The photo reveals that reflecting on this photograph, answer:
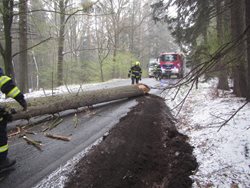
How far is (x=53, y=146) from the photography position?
5.19m

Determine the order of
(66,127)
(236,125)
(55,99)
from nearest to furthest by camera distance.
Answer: (236,125)
(66,127)
(55,99)

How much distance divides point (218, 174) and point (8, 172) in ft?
12.8

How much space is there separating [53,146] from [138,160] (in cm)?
212

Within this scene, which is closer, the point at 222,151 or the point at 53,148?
the point at 222,151

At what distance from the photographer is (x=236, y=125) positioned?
18.9 feet

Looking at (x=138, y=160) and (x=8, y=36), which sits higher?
(x=8, y=36)

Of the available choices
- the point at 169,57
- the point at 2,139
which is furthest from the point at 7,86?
the point at 169,57

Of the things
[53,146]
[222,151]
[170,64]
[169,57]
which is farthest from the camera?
[169,57]

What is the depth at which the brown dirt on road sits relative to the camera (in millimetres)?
3709

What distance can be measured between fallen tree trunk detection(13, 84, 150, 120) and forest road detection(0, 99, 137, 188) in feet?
1.39

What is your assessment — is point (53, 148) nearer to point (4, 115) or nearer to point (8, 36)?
point (4, 115)

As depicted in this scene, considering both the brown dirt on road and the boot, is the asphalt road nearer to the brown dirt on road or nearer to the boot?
the boot

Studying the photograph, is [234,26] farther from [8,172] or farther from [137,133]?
[8,172]

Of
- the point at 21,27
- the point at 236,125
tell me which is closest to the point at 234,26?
the point at 236,125
